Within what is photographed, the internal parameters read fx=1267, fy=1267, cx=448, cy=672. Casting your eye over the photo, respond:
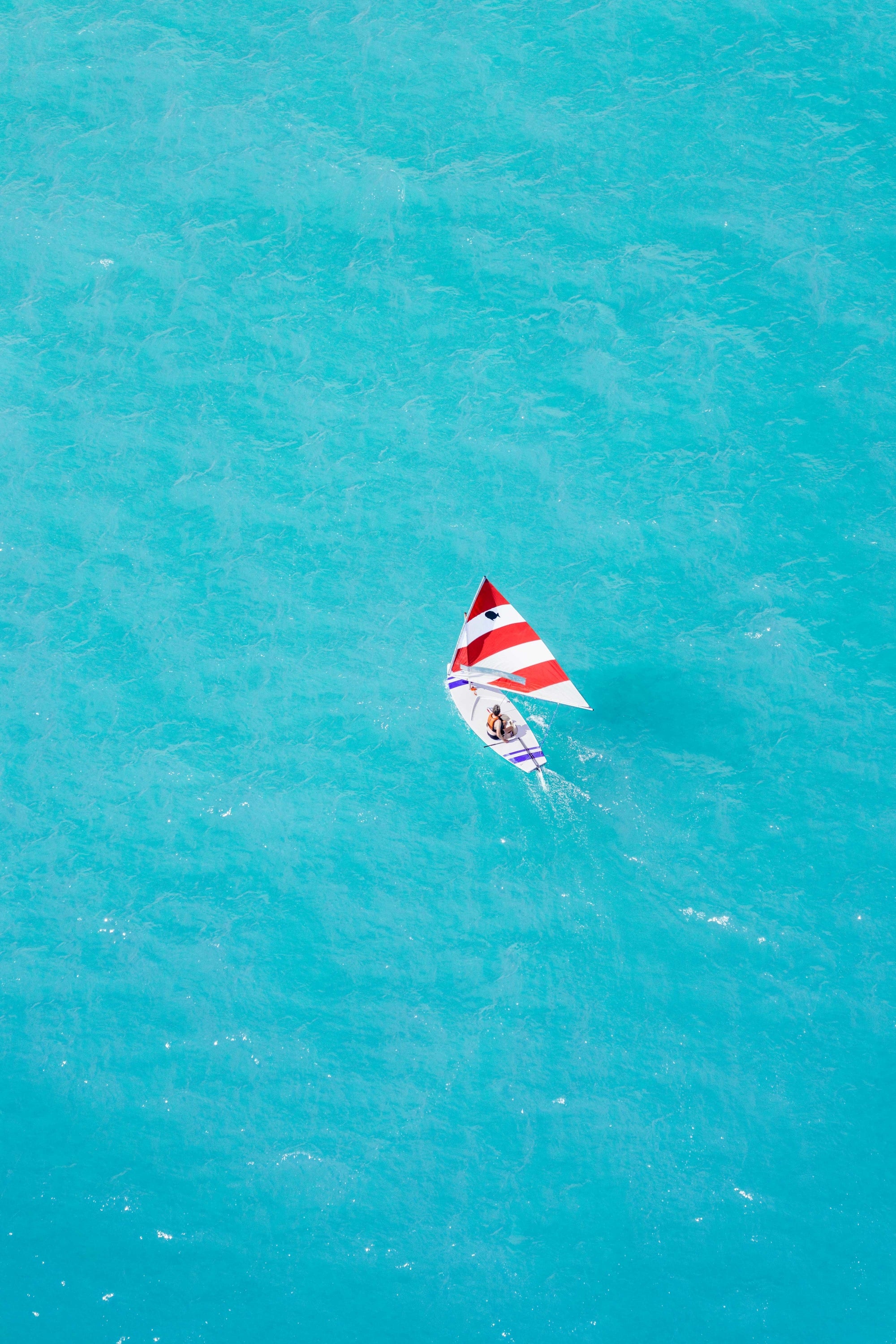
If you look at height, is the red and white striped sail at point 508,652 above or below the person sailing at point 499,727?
above

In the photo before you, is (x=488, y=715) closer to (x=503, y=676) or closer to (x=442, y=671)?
(x=503, y=676)

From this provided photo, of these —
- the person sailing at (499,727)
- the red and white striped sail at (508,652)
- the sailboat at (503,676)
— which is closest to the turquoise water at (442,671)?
the sailboat at (503,676)

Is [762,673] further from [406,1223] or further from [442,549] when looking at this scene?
[406,1223]

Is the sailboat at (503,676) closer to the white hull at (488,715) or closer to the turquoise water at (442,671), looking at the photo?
the white hull at (488,715)

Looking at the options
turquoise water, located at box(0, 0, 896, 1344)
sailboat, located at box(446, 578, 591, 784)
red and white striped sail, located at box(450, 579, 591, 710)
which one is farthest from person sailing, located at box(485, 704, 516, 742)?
turquoise water, located at box(0, 0, 896, 1344)

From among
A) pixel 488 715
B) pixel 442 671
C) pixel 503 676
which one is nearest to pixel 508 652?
pixel 503 676

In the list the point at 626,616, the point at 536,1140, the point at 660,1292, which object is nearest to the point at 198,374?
the point at 626,616

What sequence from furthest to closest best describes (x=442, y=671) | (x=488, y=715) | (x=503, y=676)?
(x=442, y=671)
(x=488, y=715)
(x=503, y=676)
